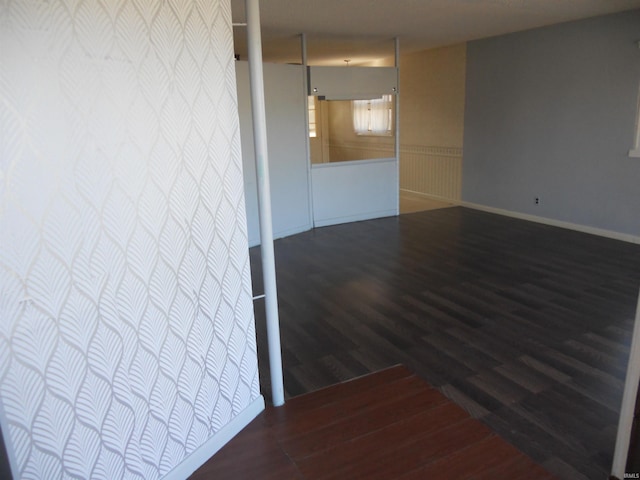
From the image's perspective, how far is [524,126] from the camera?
21.2 feet

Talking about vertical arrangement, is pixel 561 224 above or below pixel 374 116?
below

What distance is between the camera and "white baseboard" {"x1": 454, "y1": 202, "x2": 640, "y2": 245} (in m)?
5.45

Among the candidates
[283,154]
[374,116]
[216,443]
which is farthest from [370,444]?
[374,116]

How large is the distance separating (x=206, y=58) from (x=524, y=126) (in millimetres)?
5620

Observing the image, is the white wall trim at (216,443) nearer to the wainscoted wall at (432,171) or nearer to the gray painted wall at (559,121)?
the gray painted wall at (559,121)

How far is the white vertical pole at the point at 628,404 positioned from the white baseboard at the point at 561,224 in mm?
4289

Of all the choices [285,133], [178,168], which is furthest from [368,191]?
[178,168]

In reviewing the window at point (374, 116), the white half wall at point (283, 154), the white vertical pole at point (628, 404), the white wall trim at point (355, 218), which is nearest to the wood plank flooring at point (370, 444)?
the white vertical pole at point (628, 404)

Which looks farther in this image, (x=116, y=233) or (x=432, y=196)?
(x=432, y=196)

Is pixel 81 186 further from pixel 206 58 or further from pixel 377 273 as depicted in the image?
pixel 377 273

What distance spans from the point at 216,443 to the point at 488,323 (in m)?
2.11

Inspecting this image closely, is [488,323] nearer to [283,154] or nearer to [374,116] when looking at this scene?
[283,154]

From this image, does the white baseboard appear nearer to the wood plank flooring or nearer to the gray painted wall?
the gray painted wall

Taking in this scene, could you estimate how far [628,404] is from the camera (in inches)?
68.1
